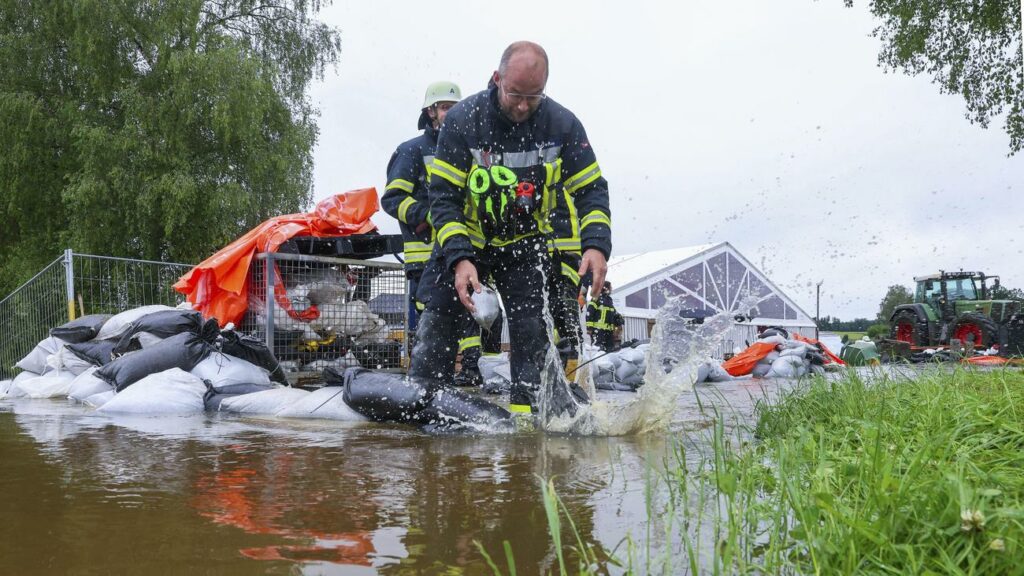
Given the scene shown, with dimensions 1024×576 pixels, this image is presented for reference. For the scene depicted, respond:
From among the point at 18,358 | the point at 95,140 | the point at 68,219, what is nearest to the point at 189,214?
the point at 95,140

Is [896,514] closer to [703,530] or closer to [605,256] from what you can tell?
[703,530]

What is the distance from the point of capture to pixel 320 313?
6410 millimetres

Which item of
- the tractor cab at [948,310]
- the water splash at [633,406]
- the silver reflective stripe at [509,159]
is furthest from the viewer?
the tractor cab at [948,310]

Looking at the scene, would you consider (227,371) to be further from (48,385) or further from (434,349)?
(48,385)

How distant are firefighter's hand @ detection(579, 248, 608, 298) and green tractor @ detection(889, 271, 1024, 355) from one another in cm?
1200

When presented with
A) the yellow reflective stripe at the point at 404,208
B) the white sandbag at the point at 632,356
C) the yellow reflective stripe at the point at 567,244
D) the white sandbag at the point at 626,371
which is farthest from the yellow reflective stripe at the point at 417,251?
the white sandbag at the point at 632,356

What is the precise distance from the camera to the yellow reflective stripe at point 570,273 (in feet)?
13.5

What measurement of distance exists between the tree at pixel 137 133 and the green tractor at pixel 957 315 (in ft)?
43.7

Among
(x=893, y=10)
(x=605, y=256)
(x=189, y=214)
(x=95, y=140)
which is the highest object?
(x=893, y=10)

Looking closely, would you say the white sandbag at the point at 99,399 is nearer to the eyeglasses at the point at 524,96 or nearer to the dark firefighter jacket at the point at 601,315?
the eyeglasses at the point at 524,96

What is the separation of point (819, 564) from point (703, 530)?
0.40 metres

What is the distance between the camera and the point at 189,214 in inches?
647

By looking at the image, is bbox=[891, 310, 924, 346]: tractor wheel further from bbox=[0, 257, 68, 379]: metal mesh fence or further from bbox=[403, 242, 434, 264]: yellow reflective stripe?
bbox=[0, 257, 68, 379]: metal mesh fence

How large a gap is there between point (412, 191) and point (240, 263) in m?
1.77
